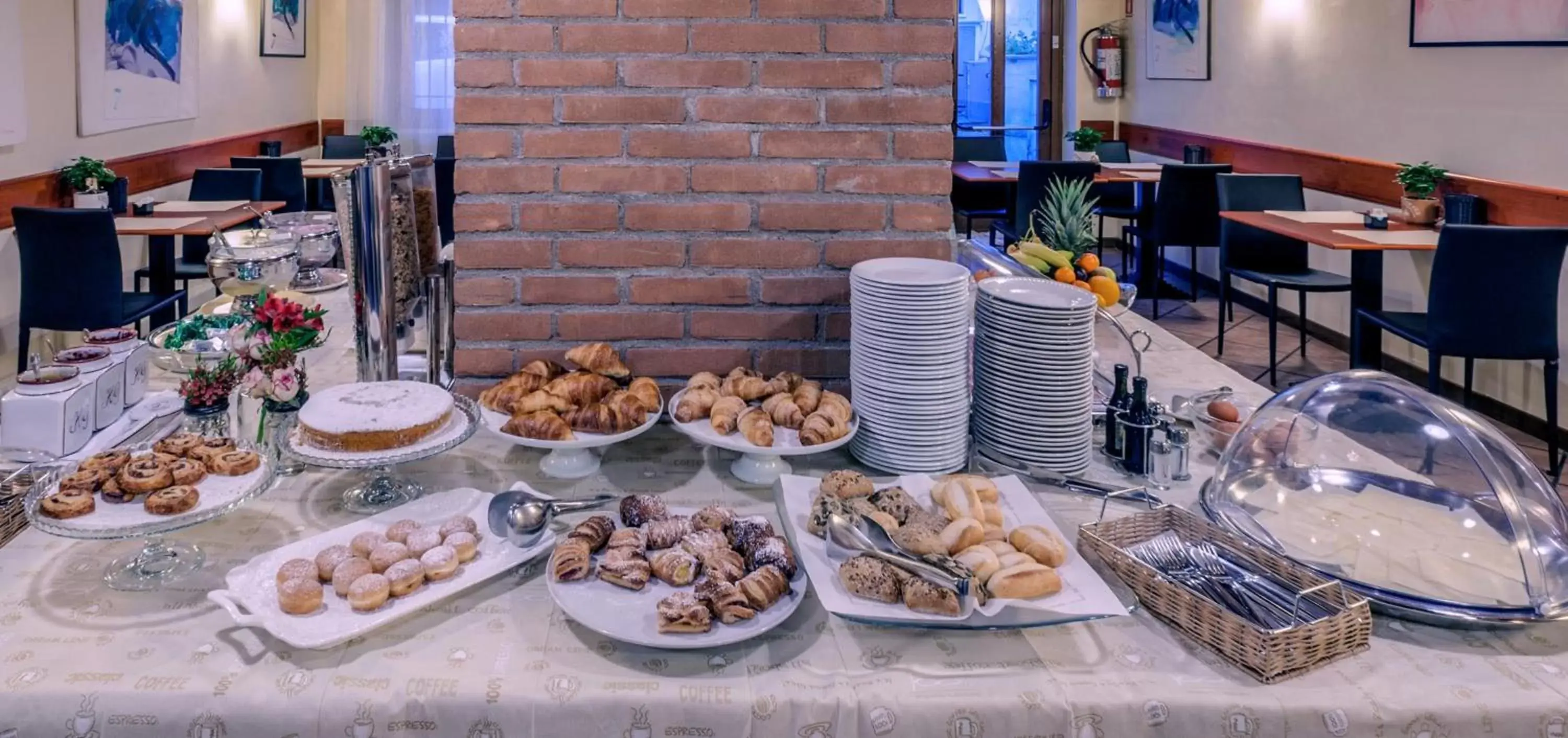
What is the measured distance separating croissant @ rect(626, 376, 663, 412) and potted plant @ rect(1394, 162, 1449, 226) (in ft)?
11.3

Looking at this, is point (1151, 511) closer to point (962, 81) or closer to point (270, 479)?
point (270, 479)

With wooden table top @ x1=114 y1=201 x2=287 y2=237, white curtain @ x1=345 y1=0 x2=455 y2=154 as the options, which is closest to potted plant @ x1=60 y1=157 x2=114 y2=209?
wooden table top @ x1=114 y1=201 x2=287 y2=237

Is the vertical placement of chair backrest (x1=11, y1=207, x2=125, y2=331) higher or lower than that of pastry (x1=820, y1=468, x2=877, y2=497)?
higher

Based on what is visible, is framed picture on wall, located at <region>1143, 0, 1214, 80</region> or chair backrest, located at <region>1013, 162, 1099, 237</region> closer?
chair backrest, located at <region>1013, 162, 1099, 237</region>

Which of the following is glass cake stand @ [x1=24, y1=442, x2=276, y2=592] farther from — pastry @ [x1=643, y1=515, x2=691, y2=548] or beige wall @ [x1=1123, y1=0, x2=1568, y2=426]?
beige wall @ [x1=1123, y1=0, x2=1568, y2=426]

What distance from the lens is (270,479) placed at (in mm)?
1123

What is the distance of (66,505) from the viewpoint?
1.00 m

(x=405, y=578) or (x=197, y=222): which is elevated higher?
(x=197, y=222)

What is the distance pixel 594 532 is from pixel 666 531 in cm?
7

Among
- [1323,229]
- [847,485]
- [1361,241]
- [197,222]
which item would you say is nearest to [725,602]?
[847,485]

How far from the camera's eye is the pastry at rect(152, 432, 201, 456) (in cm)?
113

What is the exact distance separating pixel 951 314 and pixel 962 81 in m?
6.84

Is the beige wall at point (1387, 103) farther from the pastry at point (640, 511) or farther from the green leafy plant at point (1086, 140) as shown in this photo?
the pastry at point (640, 511)

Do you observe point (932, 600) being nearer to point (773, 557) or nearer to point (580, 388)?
point (773, 557)
